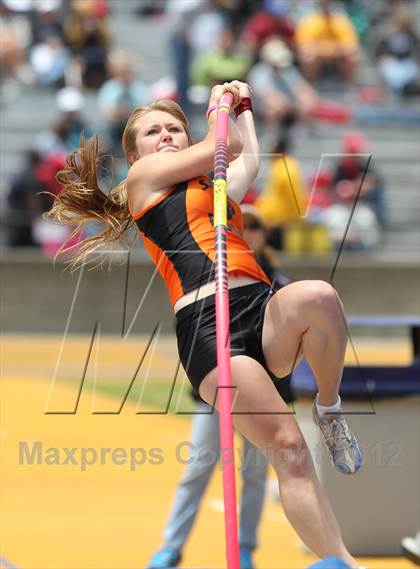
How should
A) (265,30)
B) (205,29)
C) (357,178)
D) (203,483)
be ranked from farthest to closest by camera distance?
(265,30) → (205,29) → (357,178) → (203,483)

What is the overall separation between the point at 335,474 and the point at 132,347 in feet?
25.9

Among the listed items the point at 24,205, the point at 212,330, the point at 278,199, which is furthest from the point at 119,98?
the point at 212,330

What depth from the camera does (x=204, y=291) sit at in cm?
454

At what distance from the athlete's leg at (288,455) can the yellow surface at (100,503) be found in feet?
7.23

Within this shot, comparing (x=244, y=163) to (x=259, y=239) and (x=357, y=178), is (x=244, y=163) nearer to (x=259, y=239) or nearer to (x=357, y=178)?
(x=259, y=239)

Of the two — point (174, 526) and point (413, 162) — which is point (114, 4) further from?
point (174, 526)

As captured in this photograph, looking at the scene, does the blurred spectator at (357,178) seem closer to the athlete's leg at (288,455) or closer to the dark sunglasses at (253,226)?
the dark sunglasses at (253,226)

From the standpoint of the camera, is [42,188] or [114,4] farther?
[114,4]

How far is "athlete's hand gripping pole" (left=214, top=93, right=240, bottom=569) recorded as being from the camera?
13.5 feet

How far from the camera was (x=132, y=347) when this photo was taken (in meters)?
14.4

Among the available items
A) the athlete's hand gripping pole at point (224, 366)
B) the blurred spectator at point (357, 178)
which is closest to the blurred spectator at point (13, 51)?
the blurred spectator at point (357, 178)

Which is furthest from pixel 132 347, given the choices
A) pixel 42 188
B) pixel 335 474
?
pixel 335 474

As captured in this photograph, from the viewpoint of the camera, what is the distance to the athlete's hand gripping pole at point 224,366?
4109 mm

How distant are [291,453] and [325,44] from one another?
1594cm
